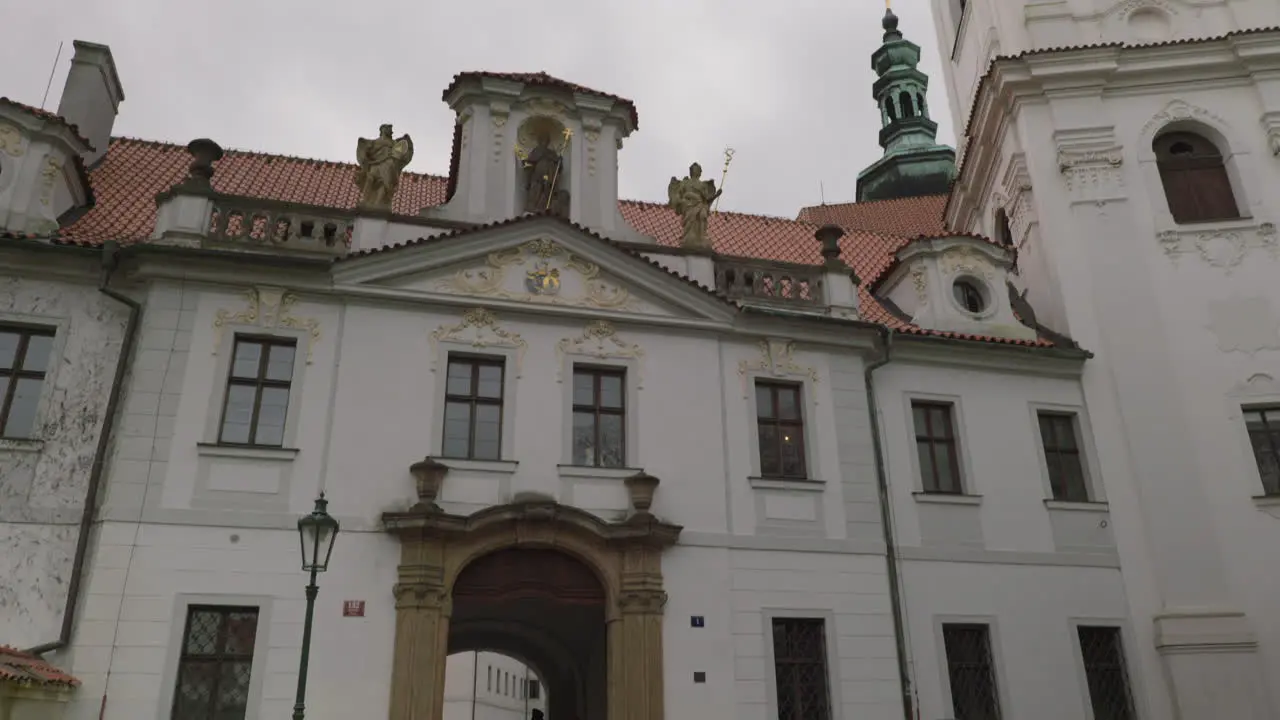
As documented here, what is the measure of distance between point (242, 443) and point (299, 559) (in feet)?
5.65

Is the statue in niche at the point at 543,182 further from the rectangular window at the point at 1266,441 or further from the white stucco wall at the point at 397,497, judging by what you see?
the rectangular window at the point at 1266,441

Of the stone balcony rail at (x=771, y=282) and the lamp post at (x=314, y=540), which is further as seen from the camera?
the stone balcony rail at (x=771, y=282)

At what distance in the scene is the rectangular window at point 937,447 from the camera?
15.8 metres

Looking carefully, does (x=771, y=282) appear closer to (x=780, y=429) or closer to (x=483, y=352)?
(x=780, y=429)

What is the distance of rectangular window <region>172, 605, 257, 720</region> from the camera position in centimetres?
1169

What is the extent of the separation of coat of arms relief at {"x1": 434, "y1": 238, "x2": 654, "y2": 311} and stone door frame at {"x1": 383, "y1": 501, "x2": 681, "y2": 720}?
3192 mm

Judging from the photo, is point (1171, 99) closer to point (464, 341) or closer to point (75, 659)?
point (464, 341)

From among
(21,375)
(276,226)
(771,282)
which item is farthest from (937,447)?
(21,375)

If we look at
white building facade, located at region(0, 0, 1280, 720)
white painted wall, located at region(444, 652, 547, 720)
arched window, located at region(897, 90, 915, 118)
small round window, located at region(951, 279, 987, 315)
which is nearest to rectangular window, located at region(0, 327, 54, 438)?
white building facade, located at region(0, 0, 1280, 720)

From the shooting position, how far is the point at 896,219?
1236 inches

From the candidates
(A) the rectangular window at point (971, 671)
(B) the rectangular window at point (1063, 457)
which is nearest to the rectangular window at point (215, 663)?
(A) the rectangular window at point (971, 671)

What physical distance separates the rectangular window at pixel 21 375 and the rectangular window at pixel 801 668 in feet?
33.0

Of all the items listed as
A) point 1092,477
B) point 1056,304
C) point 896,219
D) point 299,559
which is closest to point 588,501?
point 299,559

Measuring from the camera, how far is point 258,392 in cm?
1334
